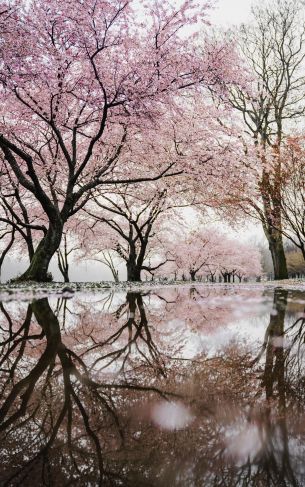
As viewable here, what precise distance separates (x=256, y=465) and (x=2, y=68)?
12.9m

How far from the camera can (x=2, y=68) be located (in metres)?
11.4

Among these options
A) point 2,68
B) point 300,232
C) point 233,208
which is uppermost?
point 2,68

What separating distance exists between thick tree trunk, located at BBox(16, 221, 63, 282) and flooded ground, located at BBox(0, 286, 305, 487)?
32.4 feet

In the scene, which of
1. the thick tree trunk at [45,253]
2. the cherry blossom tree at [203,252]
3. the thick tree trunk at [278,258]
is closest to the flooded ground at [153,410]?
the thick tree trunk at [45,253]

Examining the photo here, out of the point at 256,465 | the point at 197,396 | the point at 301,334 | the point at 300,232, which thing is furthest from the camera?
the point at 300,232

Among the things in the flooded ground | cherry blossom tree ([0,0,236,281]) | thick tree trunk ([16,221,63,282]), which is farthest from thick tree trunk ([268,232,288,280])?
the flooded ground

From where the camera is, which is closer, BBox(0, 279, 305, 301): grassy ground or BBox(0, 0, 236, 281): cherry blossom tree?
BBox(0, 279, 305, 301): grassy ground

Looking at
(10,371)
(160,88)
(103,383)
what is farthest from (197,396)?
(160,88)

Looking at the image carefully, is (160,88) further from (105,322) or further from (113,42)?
(105,322)

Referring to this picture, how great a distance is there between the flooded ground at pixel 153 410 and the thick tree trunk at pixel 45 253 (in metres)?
9.87

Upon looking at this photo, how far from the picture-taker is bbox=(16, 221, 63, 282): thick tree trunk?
12859 millimetres

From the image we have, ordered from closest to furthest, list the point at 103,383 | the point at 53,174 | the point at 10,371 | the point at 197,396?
the point at 197,396
the point at 103,383
the point at 10,371
the point at 53,174

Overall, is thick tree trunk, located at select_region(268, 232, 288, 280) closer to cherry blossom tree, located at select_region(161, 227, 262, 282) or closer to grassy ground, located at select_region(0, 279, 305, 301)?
grassy ground, located at select_region(0, 279, 305, 301)

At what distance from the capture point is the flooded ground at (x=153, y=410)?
1.16 meters
